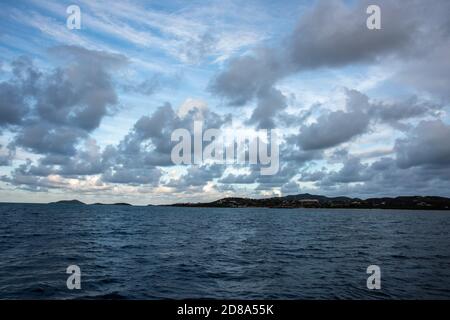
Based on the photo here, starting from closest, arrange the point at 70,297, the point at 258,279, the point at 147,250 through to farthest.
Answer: the point at 70,297 < the point at 258,279 < the point at 147,250

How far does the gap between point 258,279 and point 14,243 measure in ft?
129

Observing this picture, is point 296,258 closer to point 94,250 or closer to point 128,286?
point 128,286

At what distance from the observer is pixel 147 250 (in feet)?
147

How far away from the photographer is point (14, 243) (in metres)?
48.9

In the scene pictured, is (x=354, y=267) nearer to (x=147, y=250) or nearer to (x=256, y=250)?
(x=256, y=250)

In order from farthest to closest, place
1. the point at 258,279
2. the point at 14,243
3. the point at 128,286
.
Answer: the point at 14,243
the point at 258,279
the point at 128,286
